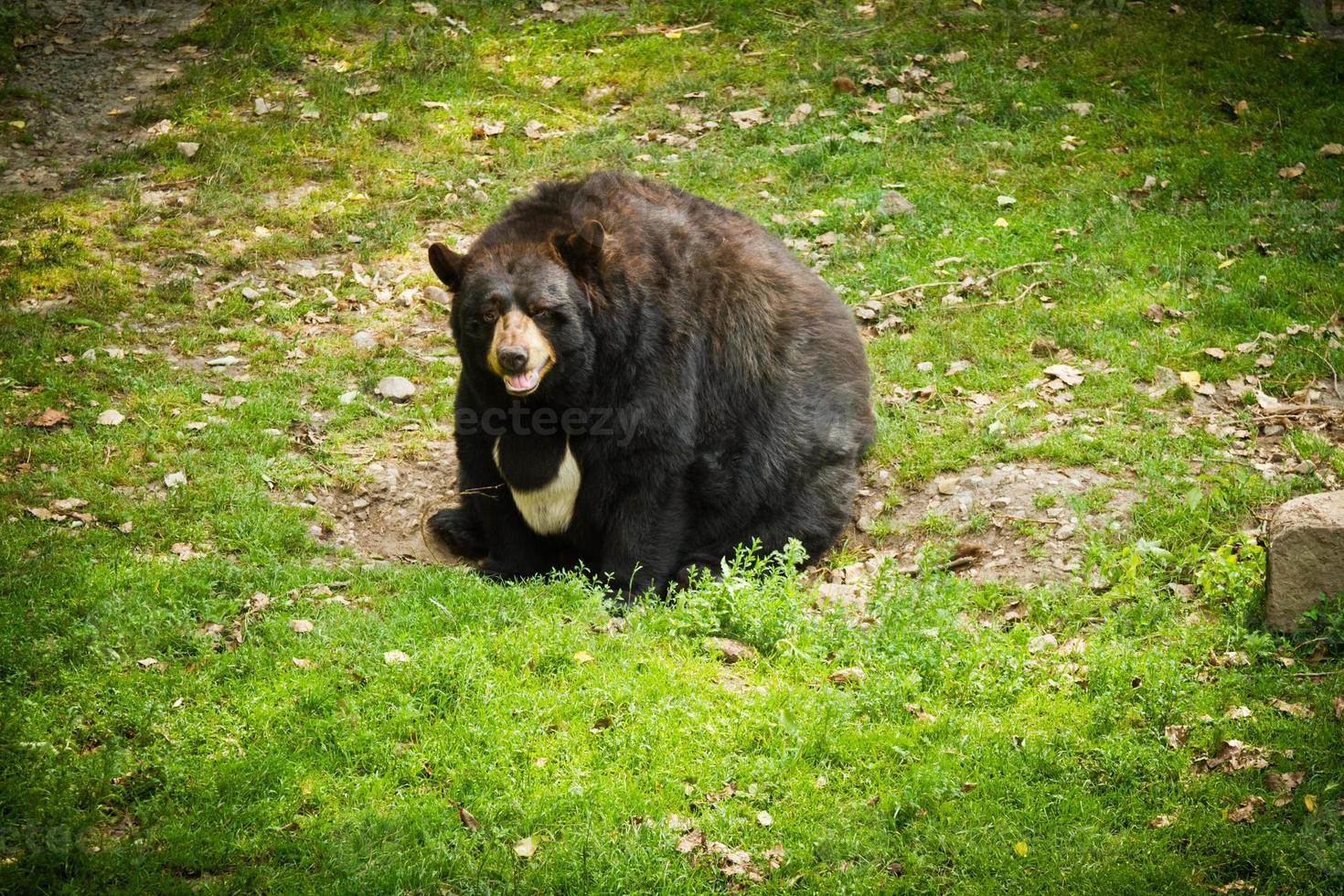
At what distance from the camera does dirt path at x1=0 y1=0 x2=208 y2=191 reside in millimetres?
10859

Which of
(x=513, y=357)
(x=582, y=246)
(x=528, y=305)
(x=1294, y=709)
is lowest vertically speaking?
(x=1294, y=709)

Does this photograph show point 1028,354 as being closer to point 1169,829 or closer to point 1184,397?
point 1184,397

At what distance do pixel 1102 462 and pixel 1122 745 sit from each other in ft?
8.56

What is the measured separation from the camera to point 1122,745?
5.06 m

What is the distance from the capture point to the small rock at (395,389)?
28.2 feet

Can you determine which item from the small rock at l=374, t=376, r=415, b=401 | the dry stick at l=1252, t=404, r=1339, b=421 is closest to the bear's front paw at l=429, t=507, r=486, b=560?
the small rock at l=374, t=376, r=415, b=401

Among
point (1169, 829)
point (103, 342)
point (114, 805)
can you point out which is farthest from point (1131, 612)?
point (103, 342)

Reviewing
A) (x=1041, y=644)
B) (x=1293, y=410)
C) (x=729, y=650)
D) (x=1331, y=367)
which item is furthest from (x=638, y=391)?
(x=1331, y=367)

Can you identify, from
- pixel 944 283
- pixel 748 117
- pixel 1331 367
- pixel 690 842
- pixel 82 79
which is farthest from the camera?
pixel 82 79

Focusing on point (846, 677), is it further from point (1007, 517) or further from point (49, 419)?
point (49, 419)

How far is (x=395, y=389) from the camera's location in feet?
28.3

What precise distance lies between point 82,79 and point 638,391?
27.8ft

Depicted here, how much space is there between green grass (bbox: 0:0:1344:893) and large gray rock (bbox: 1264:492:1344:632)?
0.53 ft

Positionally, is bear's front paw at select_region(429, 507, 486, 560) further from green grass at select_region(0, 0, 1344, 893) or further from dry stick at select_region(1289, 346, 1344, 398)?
dry stick at select_region(1289, 346, 1344, 398)
